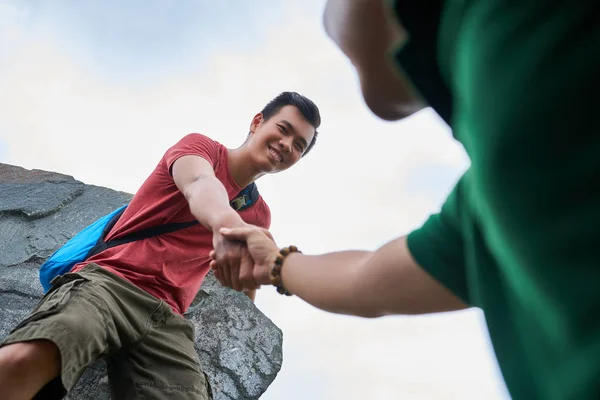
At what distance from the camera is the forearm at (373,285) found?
3.45 feet

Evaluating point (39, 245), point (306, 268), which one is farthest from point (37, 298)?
point (306, 268)

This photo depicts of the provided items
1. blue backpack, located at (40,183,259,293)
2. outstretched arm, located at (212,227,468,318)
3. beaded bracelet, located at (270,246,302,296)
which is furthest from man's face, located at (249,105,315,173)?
outstretched arm, located at (212,227,468,318)

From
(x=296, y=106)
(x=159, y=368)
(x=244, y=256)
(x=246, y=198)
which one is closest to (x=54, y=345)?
(x=159, y=368)

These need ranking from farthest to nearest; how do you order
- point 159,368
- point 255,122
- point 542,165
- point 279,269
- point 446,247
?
point 255,122 < point 159,368 < point 279,269 < point 446,247 < point 542,165

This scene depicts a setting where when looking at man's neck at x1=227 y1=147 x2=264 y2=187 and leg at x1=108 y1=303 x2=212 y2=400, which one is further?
man's neck at x1=227 y1=147 x2=264 y2=187

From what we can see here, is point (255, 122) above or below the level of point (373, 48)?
above

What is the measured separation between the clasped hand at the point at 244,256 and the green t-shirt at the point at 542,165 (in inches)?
42.6

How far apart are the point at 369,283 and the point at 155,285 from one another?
1671 mm

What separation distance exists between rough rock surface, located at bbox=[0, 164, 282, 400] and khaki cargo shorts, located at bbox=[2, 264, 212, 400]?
53cm

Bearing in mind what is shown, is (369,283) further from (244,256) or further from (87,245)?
(87,245)

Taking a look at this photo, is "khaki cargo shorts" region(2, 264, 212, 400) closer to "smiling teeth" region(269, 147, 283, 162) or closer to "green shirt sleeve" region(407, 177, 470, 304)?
"smiling teeth" region(269, 147, 283, 162)

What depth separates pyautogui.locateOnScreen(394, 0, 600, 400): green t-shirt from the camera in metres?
0.54

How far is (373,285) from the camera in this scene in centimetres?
114

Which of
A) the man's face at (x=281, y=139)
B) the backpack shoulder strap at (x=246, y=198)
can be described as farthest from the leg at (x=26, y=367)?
the man's face at (x=281, y=139)
